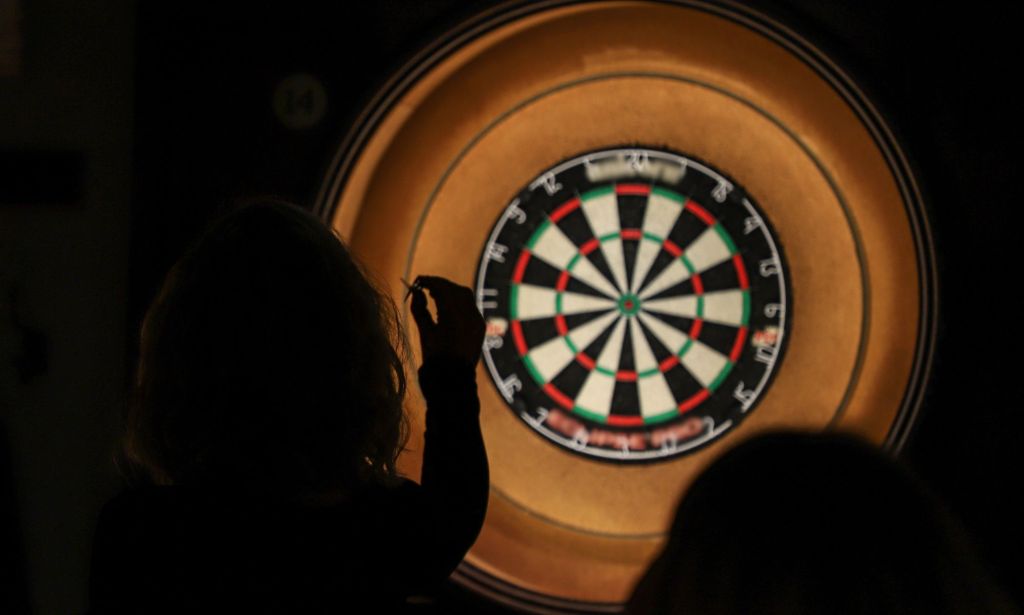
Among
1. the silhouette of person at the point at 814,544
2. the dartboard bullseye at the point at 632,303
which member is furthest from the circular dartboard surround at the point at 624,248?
the silhouette of person at the point at 814,544

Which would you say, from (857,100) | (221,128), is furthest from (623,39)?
(221,128)

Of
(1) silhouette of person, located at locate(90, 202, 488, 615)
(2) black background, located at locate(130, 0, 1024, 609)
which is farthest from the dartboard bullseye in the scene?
(1) silhouette of person, located at locate(90, 202, 488, 615)

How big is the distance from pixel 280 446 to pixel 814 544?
539 mm

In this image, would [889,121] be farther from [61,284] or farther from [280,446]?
[61,284]

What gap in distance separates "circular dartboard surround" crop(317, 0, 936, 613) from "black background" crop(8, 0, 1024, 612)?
111mm

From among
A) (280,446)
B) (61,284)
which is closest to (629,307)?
(61,284)

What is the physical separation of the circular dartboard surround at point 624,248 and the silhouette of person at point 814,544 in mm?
1315

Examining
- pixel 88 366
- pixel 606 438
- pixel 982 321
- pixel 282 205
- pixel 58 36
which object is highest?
pixel 58 36

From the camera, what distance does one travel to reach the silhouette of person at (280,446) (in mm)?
984

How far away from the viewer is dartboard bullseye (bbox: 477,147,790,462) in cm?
239

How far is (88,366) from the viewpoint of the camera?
1993 millimetres

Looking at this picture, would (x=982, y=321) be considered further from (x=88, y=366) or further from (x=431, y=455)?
(x=88, y=366)

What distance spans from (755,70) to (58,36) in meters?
1.35

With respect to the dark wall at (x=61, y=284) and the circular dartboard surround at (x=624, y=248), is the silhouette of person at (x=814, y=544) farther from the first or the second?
the dark wall at (x=61, y=284)
